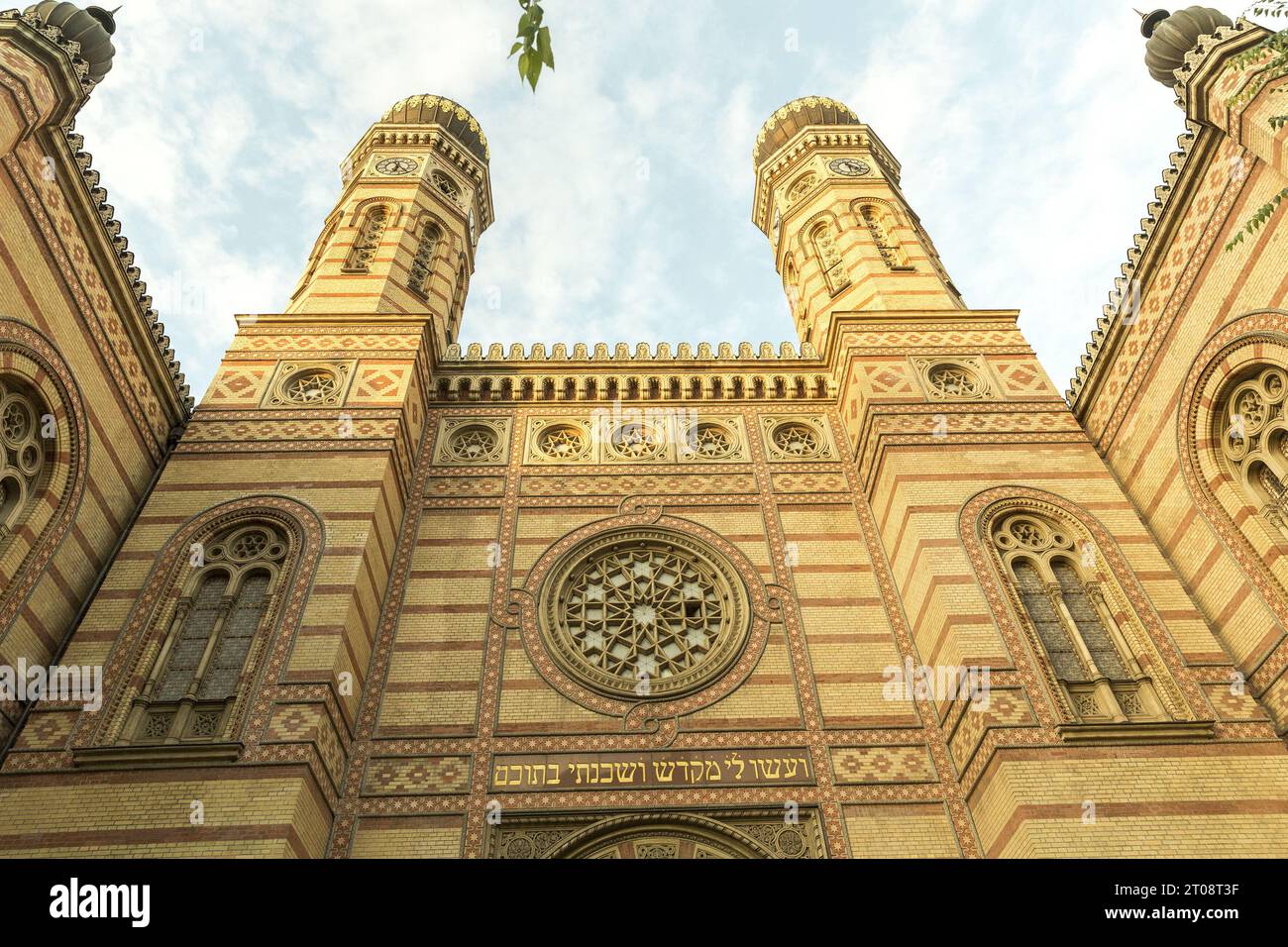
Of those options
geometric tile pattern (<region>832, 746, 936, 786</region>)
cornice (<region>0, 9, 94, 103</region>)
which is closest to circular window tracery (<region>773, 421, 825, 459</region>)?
geometric tile pattern (<region>832, 746, 936, 786</region>)

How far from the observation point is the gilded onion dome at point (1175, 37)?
1021 centimetres

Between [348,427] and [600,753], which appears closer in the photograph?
[600,753]

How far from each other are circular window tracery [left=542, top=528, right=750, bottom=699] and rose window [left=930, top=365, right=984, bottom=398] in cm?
416

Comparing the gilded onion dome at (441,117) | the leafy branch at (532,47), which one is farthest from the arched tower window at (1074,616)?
the gilded onion dome at (441,117)

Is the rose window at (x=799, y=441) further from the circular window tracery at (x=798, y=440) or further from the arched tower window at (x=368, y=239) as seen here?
the arched tower window at (x=368, y=239)

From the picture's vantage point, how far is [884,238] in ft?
50.4

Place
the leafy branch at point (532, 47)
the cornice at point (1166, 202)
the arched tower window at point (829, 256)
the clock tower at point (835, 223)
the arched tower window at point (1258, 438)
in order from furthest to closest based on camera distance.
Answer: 1. the arched tower window at point (829, 256)
2. the clock tower at point (835, 223)
3. the cornice at point (1166, 202)
4. the arched tower window at point (1258, 438)
5. the leafy branch at point (532, 47)

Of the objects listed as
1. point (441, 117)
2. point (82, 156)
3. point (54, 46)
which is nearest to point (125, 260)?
point (82, 156)

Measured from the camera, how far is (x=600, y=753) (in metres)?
8.73

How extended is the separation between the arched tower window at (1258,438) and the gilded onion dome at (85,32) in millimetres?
13353

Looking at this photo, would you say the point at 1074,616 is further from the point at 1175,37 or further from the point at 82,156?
the point at 82,156
